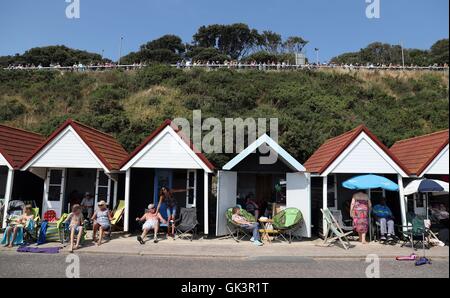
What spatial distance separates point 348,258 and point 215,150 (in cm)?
1455

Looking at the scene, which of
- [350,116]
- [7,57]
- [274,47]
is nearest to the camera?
[350,116]

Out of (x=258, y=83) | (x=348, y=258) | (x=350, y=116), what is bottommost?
(x=348, y=258)

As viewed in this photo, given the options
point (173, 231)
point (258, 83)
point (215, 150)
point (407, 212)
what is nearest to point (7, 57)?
point (258, 83)

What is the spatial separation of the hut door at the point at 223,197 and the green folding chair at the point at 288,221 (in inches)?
68.4

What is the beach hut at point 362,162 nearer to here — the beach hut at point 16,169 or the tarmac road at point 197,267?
the tarmac road at point 197,267

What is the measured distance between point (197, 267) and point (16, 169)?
8.26 metres

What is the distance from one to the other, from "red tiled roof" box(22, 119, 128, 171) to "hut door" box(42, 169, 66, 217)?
1.15 metres

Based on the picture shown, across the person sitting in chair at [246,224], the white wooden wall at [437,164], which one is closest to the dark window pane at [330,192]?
the white wooden wall at [437,164]

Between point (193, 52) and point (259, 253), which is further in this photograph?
point (193, 52)

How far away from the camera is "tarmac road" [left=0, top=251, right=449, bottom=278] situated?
702 centimetres

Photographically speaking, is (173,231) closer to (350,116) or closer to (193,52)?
(350,116)

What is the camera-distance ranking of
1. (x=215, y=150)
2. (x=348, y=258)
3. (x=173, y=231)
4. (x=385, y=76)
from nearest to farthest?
(x=348, y=258)
(x=173, y=231)
(x=215, y=150)
(x=385, y=76)

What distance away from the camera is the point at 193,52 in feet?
210

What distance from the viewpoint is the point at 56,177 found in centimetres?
1283
